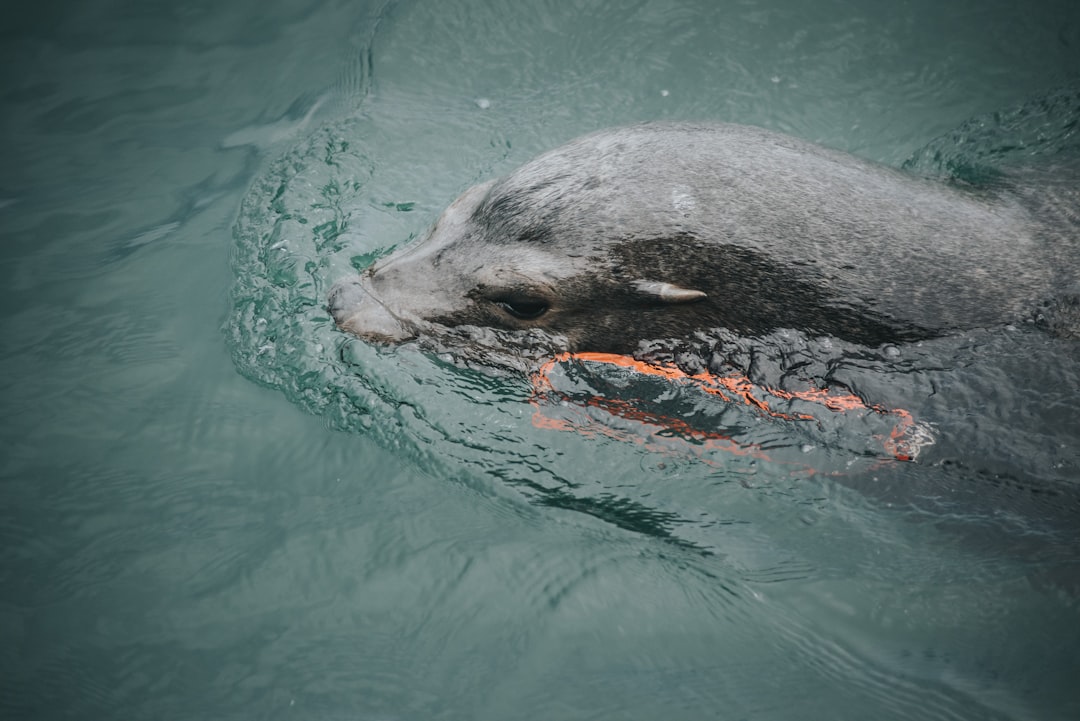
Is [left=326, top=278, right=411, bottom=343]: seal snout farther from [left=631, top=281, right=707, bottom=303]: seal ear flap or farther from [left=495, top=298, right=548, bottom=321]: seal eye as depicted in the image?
[left=631, top=281, right=707, bottom=303]: seal ear flap

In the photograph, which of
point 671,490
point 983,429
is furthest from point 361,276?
point 983,429

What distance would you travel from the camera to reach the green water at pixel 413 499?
3410 millimetres

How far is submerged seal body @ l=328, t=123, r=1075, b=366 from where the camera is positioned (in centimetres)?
319

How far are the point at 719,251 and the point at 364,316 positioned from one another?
1890 mm

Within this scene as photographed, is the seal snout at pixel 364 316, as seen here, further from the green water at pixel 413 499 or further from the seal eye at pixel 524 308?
the seal eye at pixel 524 308

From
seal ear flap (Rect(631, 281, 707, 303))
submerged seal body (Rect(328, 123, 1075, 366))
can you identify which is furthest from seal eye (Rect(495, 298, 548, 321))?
seal ear flap (Rect(631, 281, 707, 303))

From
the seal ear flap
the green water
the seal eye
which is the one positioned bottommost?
the green water

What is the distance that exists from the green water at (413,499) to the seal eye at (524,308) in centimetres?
51

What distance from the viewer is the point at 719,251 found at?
3.28m

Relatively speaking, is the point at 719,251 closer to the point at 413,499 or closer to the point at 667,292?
the point at 667,292

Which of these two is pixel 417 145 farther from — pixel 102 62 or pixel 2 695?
pixel 2 695

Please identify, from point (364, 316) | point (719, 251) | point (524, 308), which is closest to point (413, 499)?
point (364, 316)

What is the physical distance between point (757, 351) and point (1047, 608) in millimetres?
1998

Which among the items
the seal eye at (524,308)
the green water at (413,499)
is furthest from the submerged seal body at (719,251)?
the green water at (413,499)
